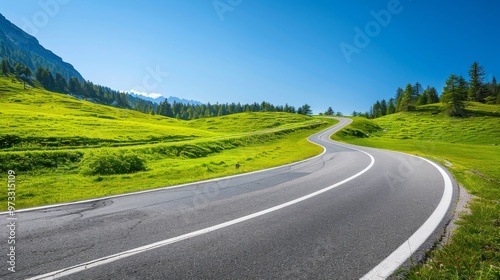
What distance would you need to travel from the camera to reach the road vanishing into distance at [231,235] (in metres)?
3.13

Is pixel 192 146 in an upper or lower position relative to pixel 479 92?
lower

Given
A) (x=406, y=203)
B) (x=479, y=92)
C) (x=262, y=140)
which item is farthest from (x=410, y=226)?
(x=479, y=92)

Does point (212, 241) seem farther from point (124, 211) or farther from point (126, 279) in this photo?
point (124, 211)

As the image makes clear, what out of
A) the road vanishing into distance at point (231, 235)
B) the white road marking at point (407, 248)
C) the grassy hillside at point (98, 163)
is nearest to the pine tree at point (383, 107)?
the grassy hillside at point (98, 163)

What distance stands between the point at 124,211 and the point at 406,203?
736 centimetres

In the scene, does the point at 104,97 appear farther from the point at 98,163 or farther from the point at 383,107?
the point at 383,107

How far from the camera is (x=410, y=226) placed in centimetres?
462

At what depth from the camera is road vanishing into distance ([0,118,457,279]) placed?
3133 mm

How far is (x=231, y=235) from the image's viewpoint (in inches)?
164

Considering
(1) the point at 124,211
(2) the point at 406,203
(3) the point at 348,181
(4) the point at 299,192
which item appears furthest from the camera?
(3) the point at 348,181

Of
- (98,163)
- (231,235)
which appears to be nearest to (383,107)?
(98,163)

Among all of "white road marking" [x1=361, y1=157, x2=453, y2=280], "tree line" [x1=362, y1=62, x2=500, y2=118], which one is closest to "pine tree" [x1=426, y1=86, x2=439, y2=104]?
"tree line" [x1=362, y1=62, x2=500, y2=118]

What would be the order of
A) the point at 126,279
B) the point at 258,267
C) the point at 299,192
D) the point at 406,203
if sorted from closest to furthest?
1. the point at 126,279
2. the point at 258,267
3. the point at 406,203
4. the point at 299,192

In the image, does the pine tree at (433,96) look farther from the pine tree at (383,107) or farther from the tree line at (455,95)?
the pine tree at (383,107)
